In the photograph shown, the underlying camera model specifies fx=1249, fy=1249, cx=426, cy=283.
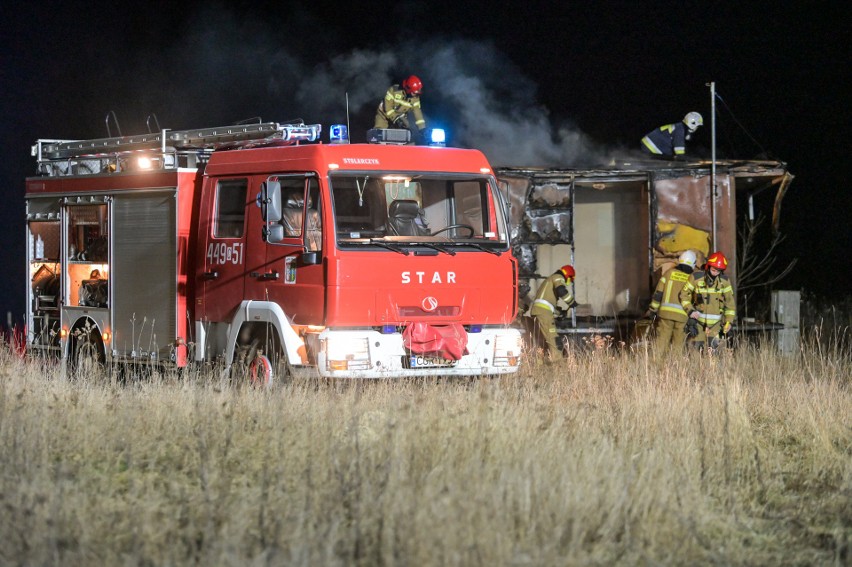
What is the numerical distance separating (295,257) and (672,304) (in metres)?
5.45

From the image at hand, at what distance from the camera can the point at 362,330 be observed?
33.6ft

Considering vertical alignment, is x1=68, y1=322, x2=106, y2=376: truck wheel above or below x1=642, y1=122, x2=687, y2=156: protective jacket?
below

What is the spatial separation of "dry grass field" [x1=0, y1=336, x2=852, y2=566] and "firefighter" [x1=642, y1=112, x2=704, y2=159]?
243 inches

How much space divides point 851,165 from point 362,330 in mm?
28878

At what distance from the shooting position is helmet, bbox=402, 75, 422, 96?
1388 centimetres

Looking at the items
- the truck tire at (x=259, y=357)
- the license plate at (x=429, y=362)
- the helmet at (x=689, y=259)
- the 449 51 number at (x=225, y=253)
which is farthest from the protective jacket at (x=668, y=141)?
the truck tire at (x=259, y=357)

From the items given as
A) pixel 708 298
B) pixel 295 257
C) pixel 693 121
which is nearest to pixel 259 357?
pixel 295 257

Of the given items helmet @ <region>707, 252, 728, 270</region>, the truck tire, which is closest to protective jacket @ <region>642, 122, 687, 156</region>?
helmet @ <region>707, 252, 728, 270</region>

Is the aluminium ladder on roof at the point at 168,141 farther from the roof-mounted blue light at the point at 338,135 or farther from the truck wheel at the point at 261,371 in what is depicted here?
the truck wheel at the point at 261,371

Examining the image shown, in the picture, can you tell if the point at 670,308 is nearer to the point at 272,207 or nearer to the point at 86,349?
the point at 272,207

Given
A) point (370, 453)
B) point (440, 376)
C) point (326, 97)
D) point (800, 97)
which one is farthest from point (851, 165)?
point (370, 453)

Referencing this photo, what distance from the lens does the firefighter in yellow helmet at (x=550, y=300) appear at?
14.8 m

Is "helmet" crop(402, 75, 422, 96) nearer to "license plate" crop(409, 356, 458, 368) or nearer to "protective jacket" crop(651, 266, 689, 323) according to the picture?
"protective jacket" crop(651, 266, 689, 323)

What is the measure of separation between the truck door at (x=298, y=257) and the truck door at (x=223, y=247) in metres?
0.33
